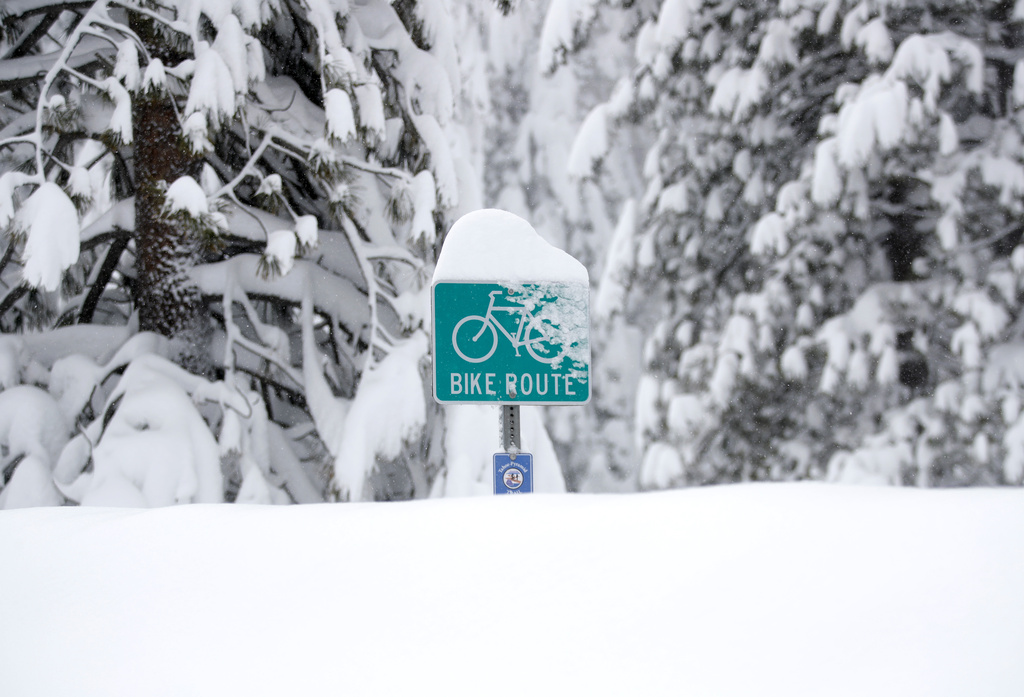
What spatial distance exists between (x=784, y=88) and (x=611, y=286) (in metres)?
2.23

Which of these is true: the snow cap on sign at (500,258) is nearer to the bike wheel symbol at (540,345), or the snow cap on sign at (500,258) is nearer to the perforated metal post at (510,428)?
the bike wheel symbol at (540,345)

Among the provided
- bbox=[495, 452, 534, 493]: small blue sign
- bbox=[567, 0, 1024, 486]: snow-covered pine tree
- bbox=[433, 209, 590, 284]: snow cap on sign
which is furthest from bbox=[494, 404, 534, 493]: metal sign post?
bbox=[567, 0, 1024, 486]: snow-covered pine tree

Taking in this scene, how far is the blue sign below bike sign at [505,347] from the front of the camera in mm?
2105

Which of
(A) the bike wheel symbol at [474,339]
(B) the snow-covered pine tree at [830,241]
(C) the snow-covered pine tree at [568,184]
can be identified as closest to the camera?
(A) the bike wheel symbol at [474,339]

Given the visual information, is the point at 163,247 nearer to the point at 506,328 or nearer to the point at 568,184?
the point at 506,328

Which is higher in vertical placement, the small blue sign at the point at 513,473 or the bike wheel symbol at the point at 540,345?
the bike wheel symbol at the point at 540,345

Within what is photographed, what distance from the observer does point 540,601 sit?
140 centimetres

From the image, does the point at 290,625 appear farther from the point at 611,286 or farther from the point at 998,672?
the point at 611,286

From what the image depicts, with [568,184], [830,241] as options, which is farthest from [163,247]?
[568,184]

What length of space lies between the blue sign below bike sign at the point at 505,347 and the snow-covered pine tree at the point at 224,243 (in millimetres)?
2104

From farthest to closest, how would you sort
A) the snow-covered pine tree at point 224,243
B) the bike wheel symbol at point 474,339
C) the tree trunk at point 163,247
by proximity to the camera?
the tree trunk at point 163,247 < the snow-covered pine tree at point 224,243 < the bike wheel symbol at point 474,339

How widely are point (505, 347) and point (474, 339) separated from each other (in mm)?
85

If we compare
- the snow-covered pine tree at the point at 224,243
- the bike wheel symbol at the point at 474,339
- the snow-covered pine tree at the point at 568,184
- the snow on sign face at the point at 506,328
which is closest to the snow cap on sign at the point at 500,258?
the snow on sign face at the point at 506,328

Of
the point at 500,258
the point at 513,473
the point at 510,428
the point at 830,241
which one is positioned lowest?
the point at 513,473
